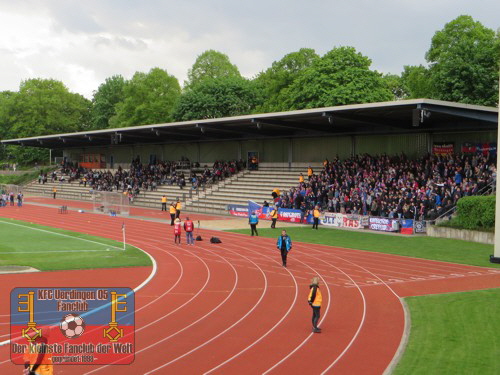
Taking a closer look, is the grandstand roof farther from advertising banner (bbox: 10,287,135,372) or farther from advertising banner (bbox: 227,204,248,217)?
advertising banner (bbox: 10,287,135,372)

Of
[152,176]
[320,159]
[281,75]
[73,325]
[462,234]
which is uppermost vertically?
[281,75]

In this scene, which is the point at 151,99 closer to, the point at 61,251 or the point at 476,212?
the point at 61,251

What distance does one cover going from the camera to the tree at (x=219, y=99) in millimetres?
69188

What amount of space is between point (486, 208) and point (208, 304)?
658 inches

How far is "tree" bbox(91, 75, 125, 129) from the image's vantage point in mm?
102375

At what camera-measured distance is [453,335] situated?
11852 mm

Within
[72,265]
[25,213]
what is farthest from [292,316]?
[25,213]

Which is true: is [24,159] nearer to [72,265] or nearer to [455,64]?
[455,64]

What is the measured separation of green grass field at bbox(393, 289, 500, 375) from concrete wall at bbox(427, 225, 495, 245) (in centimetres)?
1093

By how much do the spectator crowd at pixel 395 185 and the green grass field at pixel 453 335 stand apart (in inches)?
584

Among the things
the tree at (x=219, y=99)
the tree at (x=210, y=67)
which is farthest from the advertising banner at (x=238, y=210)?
the tree at (x=210, y=67)

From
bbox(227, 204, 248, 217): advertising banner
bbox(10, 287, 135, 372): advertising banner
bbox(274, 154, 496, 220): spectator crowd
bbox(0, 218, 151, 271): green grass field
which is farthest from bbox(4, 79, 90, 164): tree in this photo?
bbox(10, 287, 135, 372): advertising banner

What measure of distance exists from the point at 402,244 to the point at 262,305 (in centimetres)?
1331

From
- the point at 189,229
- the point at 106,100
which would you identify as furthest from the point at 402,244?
the point at 106,100
